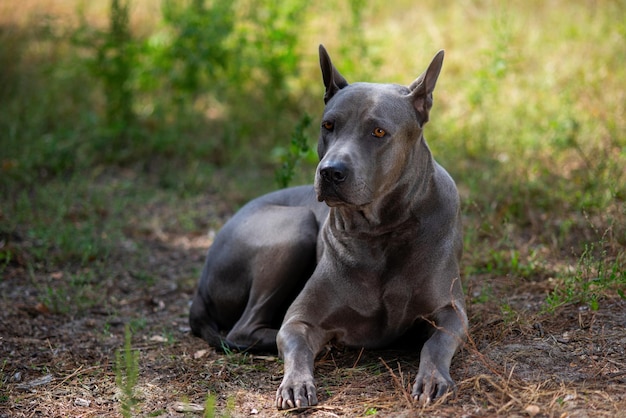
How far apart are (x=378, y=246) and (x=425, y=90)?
83cm

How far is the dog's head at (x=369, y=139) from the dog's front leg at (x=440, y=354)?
716mm

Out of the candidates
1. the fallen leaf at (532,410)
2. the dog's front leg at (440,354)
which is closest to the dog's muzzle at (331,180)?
the dog's front leg at (440,354)

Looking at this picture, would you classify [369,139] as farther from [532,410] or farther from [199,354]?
[199,354]

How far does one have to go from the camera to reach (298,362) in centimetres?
373

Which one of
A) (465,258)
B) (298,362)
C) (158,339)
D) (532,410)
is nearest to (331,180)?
(298,362)

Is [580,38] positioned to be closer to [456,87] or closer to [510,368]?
[456,87]

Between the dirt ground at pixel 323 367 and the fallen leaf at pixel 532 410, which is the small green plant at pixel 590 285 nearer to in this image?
the dirt ground at pixel 323 367

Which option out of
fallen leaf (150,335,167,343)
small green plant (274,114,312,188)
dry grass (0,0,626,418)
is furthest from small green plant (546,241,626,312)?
fallen leaf (150,335,167,343)

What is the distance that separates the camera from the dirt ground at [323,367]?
3447 millimetres

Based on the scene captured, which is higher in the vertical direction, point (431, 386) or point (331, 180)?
point (331, 180)

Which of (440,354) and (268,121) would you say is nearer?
(440,354)

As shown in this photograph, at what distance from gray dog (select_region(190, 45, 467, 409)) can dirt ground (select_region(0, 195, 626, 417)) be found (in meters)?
0.14

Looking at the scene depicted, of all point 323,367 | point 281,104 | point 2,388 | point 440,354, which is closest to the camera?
point 440,354

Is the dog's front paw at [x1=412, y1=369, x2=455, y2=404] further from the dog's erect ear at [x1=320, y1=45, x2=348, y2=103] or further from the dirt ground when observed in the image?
the dog's erect ear at [x1=320, y1=45, x2=348, y2=103]
